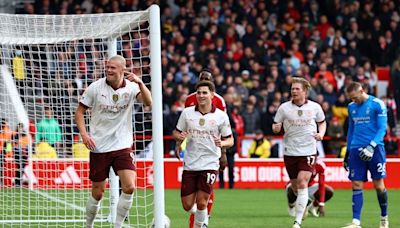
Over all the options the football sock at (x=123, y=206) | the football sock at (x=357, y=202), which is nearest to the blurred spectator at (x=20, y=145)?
the football sock at (x=123, y=206)

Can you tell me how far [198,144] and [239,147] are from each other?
13.9 meters

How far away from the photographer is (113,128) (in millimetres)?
12898

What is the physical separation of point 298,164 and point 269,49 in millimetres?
15005

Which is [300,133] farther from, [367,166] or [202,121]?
[202,121]

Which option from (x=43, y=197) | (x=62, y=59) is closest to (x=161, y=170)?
(x=62, y=59)

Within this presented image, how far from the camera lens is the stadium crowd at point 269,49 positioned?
2762 cm

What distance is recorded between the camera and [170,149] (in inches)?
1068

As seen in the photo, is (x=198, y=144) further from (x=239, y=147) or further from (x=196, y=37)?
(x=196, y=37)

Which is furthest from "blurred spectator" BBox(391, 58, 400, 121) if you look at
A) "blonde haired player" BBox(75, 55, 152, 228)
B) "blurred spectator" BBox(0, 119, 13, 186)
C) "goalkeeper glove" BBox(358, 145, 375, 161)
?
"blonde haired player" BBox(75, 55, 152, 228)

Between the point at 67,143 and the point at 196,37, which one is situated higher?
the point at 196,37

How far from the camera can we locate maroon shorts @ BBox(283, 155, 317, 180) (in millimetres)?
15297

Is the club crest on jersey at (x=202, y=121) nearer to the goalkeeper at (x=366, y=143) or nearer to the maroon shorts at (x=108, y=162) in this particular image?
the maroon shorts at (x=108, y=162)

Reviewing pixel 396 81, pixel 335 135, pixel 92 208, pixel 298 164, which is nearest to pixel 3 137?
pixel 298 164

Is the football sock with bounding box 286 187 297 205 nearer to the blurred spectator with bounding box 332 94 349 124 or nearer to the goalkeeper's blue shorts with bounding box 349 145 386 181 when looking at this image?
the goalkeeper's blue shorts with bounding box 349 145 386 181
